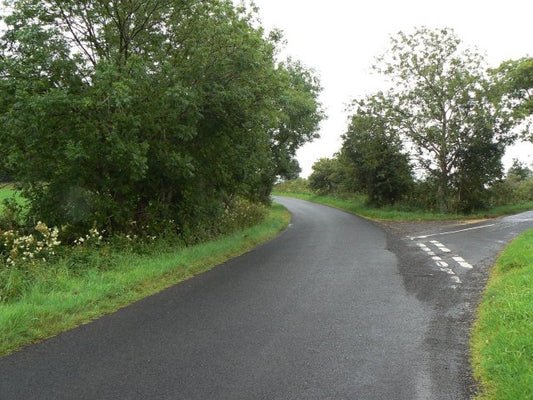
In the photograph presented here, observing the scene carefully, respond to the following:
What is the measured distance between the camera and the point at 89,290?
6992 mm

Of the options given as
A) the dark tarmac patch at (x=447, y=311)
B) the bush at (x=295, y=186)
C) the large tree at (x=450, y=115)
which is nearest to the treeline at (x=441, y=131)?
the large tree at (x=450, y=115)

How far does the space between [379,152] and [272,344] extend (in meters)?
23.8

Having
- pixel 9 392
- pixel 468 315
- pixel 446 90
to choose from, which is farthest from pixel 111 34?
pixel 446 90

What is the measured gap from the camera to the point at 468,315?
20.8ft

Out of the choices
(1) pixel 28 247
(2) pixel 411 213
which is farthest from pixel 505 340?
(2) pixel 411 213

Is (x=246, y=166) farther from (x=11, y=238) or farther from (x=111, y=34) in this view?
(x=11, y=238)

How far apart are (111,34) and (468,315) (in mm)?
9880

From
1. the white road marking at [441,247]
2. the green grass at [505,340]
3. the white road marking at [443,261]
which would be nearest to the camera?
the green grass at [505,340]

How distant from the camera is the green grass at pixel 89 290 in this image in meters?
5.40

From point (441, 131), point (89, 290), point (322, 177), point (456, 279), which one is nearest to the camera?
point (89, 290)

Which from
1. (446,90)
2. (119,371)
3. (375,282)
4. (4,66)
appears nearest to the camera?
(119,371)

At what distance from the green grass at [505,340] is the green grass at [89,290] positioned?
16.2 ft

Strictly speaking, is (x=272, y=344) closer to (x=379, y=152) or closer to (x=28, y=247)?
(x=28, y=247)

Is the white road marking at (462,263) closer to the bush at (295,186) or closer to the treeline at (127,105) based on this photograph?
the treeline at (127,105)
